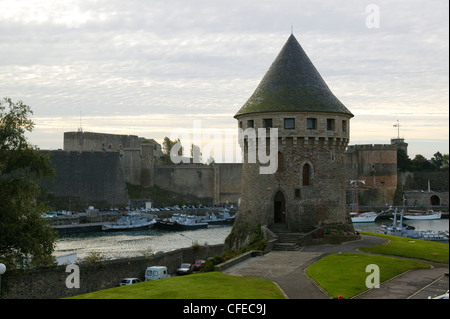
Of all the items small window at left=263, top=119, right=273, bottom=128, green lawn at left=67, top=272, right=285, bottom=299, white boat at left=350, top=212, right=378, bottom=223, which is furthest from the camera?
white boat at left=350, top=212, right=378, bottom=223

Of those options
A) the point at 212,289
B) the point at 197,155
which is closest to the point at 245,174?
the point at 212,289

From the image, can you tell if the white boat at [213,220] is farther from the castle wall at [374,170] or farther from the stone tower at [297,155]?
the stone tower at [297,155]

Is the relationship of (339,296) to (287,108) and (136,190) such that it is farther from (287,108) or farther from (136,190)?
(136,190)

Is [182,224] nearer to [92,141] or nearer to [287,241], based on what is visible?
[92,141]

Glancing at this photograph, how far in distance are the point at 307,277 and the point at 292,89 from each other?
1098cm

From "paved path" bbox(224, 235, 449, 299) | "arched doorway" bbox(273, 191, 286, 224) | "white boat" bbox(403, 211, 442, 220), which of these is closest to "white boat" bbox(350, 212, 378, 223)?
"white boat" bbox(403, 211, 442, 220)

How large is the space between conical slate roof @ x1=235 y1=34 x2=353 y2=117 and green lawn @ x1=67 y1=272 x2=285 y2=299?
1036 cm

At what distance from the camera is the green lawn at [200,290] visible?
13477mm

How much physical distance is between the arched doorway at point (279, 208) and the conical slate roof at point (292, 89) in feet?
13.2

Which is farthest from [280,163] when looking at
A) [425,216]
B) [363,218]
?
[425,216]

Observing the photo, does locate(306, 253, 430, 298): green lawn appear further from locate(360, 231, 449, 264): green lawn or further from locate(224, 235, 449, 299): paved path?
locate(360, 231, 449, 264): green lawn

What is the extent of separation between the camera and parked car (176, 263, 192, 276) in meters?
25.6
